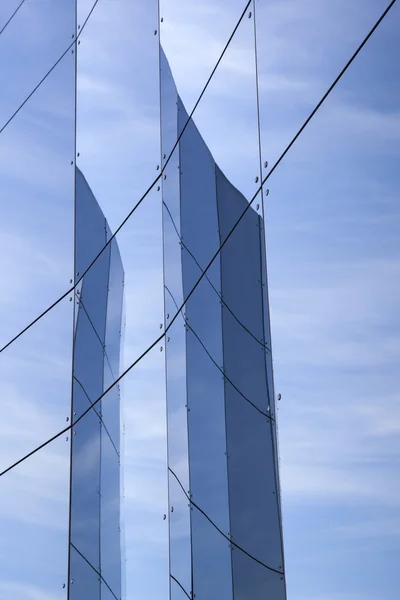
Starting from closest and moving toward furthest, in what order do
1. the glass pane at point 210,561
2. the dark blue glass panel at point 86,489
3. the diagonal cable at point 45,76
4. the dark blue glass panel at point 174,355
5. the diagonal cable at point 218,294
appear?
the diagonal cable at point 218,294 < the glass pane at point 210,561 < the dark blue glass panel at point 174,355 < the dark blue glass panel at point 86,489 < the diagonal cable at point 45,76

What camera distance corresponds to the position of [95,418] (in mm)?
13633

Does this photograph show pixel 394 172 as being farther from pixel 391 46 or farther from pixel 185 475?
pixel 185 475

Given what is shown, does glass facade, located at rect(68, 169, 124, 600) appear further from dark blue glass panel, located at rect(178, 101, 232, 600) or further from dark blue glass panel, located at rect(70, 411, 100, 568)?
dark blue glass panel, located at rect(178, 101, 232, 600)

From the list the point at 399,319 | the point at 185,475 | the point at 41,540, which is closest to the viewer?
the point at 399,319

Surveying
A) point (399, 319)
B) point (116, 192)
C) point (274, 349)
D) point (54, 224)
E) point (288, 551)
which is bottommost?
point (288, 551)

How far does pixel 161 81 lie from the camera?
41.0ft

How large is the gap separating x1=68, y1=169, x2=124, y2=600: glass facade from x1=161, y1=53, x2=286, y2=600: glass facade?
164cm

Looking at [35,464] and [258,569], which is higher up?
[35,464]

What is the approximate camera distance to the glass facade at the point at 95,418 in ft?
41.7

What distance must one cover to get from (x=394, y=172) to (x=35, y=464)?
9615 millimetres

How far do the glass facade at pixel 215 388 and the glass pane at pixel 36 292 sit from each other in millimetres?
3658

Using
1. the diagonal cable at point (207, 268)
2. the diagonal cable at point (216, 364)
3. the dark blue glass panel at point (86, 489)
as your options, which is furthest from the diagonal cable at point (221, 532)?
the dark blue glass panel at point (86, 489)

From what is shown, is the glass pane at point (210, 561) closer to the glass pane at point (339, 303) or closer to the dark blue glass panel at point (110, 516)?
the glass pane at point (339, 303)

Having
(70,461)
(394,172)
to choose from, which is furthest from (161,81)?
(394,172)
